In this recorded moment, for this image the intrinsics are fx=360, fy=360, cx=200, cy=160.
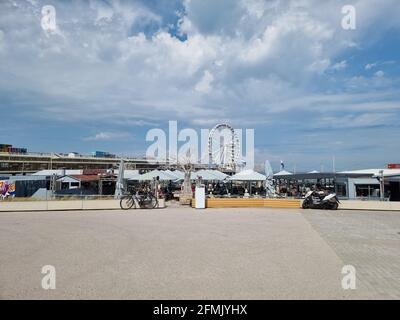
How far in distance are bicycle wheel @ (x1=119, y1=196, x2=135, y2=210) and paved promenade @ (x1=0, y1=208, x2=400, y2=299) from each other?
7377mm

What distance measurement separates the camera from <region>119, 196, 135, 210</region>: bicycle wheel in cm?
1897

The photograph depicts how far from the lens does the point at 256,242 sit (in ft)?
28.8

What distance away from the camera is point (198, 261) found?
6.73 metres

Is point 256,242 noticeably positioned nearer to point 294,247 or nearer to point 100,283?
point 294,247

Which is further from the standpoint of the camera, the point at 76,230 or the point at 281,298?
the point at 76,230

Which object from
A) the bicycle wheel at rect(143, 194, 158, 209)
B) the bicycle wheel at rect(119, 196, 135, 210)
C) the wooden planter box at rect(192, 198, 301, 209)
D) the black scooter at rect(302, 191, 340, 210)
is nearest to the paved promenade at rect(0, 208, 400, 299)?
the black scooter at rect(302, 191, 340, 210)

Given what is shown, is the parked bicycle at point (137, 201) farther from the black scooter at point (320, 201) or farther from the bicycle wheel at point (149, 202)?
the black scooter at point (320, 201)

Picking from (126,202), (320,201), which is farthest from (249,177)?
(126,202)

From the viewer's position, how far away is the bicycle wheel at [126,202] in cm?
1897

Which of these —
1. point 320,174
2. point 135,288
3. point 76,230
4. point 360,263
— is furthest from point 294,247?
point 320,174

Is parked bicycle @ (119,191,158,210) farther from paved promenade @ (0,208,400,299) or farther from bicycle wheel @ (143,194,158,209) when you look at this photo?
paved promenade @ (0,208,400,299)

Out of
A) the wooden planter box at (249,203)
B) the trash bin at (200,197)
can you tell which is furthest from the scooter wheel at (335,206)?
the trash bin at (200,197)
